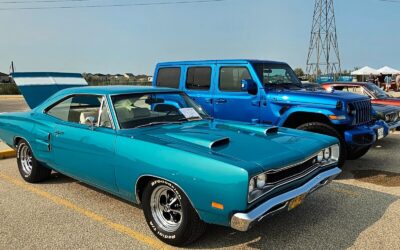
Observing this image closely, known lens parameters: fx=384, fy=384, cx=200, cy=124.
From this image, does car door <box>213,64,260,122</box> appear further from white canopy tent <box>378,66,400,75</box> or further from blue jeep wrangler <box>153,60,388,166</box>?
white canopy tent <box>378,66,400,75</box>

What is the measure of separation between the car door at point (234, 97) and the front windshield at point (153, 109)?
1896mm

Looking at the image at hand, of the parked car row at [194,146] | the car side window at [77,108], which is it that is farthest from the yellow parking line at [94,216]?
the car side window at [77,108]

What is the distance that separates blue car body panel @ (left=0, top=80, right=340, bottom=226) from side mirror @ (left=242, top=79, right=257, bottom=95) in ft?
5.73

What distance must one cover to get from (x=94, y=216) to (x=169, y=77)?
A: 13.6 feet

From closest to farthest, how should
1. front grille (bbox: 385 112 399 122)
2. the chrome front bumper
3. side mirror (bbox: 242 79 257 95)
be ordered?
the chrome front bumper → side mirror (bbox: 242 79 257 95) → front grille (bbox: 385 112 399 122)

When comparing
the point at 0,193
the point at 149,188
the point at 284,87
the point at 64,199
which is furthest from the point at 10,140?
the point at 284,87

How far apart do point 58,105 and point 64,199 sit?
1264mm

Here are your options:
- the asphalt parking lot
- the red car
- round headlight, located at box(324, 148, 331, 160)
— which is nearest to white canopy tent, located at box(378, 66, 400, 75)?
the red car

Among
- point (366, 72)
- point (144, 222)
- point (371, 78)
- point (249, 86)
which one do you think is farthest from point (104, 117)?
point (371, 78)

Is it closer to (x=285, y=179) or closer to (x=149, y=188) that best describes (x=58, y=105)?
(x=149, y=188)

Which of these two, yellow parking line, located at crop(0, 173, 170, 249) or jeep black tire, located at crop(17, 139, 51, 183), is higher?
jeep black tire, located at crop(17, 139, 51, 183)

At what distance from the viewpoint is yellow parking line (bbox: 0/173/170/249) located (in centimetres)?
374

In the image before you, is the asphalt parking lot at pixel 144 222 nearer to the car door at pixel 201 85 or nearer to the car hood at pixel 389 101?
the car door at pixel 201 85

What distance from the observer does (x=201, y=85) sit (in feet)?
24.3
